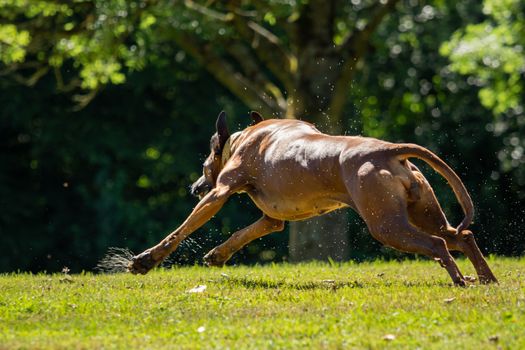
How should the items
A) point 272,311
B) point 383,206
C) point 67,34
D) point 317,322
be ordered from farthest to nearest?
point 67,34, point 383,206, point 272,311, point 317,322

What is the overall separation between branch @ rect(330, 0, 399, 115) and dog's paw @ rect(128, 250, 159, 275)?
28.5 ft

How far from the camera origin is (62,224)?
28.5 metres

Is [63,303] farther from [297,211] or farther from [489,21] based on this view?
[489,21]

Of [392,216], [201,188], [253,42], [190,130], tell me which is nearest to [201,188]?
[201,188]

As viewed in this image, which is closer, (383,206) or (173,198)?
(383,206)

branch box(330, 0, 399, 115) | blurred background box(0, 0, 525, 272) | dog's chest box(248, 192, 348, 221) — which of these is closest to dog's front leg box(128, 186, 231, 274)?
dog's chest box(248, 192, 348, 221)

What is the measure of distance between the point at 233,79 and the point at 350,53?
207cm

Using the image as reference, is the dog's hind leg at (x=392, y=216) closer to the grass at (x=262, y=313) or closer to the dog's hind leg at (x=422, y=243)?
the dog's hind leg at (x=422, y=243)

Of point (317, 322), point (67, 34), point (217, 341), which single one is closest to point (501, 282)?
point (317, 322)

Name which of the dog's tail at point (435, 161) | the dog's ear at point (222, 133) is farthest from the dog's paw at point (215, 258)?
the dog's tail at point (435, 161)

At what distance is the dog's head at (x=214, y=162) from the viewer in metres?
11.3

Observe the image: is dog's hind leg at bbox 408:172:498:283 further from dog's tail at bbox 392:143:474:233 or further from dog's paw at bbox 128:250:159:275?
dog's paw at bbox 128:250:159:275

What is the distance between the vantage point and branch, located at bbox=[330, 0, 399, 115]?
59.5 ft

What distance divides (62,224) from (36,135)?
2325mm
